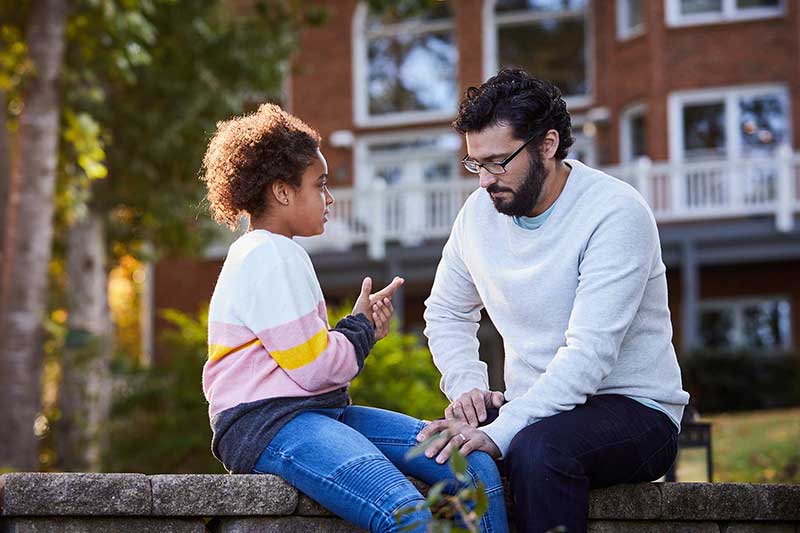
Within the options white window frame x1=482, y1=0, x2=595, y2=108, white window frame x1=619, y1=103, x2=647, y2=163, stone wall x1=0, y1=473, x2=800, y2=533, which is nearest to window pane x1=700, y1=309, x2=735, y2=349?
white window frame x1=619, y1=103, x2=647, y2=163

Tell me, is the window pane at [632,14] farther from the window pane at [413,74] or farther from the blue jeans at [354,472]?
the blue jeans at [354,472]

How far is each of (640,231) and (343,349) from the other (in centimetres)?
A: 97

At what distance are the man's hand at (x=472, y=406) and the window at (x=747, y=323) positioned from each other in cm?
1697

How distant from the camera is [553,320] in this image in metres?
3.97

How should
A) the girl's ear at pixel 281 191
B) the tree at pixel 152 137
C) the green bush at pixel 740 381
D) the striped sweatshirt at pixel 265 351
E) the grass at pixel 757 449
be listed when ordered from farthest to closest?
1. the green bush at pixel 740 381
2. the tree at pixel 152 137
3. the grass at pixel 757 449
4. the girl's ear at pixel 281 191
5. the striped sweatshirt at pixel 265 351

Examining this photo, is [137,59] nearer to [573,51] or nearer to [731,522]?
[731,522]

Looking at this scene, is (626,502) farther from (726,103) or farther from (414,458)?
(726,103)

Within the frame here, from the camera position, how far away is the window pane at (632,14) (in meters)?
21.8

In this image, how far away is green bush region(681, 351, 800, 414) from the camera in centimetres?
1789

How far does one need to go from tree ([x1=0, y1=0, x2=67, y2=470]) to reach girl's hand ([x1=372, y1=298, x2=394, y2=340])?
7738mm

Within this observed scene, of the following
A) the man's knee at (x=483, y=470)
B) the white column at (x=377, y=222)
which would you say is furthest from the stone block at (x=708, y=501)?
the white column at (x=377, y=222)

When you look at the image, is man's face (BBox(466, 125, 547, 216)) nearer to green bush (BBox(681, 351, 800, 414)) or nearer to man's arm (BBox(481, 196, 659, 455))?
man's arm (BBox(481, 196, 659, 455))

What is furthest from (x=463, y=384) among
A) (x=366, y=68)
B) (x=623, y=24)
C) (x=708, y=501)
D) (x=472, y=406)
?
(x=366, y=68)

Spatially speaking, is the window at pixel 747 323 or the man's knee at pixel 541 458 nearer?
the man's knee at pixel 541 458
